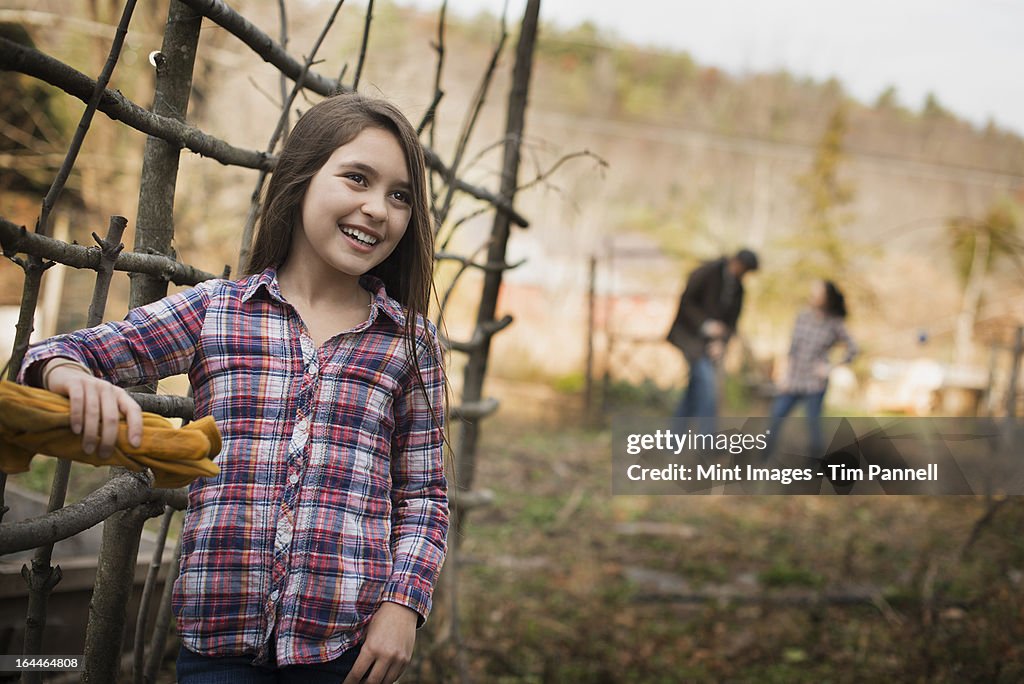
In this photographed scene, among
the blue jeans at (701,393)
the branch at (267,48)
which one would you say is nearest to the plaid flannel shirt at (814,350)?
the blue jeans at (701,393)

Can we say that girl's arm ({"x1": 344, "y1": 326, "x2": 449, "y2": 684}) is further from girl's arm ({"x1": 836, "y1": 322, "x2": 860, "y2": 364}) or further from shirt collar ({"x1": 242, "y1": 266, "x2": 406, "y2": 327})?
girl's arm ({"x1": 836, "y1": 322, "x2": 860, "y2": 364})

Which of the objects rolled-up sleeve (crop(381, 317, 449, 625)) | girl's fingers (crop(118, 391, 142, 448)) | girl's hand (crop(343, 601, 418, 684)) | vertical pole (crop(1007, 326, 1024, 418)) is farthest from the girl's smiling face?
vertical pole (crop(1007, 326, 1024, 418))

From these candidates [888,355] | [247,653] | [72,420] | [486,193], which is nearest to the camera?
[72,420]

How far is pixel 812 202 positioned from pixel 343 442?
12.8 meters

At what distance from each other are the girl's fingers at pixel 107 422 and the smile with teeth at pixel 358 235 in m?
0.46

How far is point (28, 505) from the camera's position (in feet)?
8.53

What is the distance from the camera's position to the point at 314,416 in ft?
4.16

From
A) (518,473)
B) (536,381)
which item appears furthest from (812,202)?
(518,473)

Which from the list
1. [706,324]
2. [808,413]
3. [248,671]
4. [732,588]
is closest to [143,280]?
[248,671]

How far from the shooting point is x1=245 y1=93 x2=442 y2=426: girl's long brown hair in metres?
1.34

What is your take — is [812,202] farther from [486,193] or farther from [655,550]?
[486,193]

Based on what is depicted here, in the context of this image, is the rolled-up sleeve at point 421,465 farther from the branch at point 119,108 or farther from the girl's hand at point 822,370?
the girl's hand at point 822,370

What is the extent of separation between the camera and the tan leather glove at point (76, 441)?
Answer: 3.00 ft

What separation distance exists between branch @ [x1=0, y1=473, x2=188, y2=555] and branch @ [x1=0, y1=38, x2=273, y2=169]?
52cm
